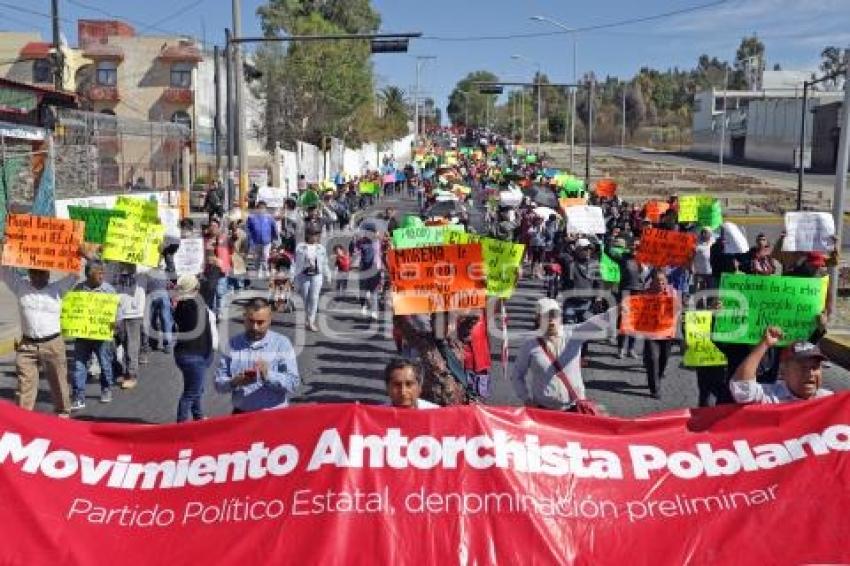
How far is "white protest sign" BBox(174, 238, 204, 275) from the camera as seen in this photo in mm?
11852

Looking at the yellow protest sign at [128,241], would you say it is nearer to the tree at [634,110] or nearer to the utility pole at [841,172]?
the utility pole at [841,172]

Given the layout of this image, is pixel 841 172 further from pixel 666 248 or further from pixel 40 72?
pixel 40 72

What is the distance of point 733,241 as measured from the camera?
1274 centimetres

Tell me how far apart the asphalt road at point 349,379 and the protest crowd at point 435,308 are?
19cm

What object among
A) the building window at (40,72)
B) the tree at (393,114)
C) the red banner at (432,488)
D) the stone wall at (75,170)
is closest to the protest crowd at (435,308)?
the red banner at (432,488)

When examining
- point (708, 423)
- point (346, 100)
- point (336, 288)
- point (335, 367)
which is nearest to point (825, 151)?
point (346, 100)

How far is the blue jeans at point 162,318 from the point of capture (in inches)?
433

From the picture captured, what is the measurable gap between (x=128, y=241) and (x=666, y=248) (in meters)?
6.37

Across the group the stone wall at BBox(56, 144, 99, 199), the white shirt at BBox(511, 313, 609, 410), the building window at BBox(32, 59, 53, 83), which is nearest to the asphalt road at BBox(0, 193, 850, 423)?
the white shirt at BBox(511, 313, 609, 410)

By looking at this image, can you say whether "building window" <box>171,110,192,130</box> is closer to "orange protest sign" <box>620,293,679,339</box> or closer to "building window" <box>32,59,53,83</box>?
"building window" <box>32,59,53,83</box>

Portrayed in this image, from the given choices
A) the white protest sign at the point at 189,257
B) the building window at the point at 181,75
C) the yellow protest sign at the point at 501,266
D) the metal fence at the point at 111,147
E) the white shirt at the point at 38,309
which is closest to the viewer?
the white shirt at the point at 38,309

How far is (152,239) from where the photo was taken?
10.8 m

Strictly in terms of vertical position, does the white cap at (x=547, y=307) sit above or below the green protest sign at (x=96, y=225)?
below

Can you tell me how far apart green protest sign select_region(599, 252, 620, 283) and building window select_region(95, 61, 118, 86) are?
172ft
